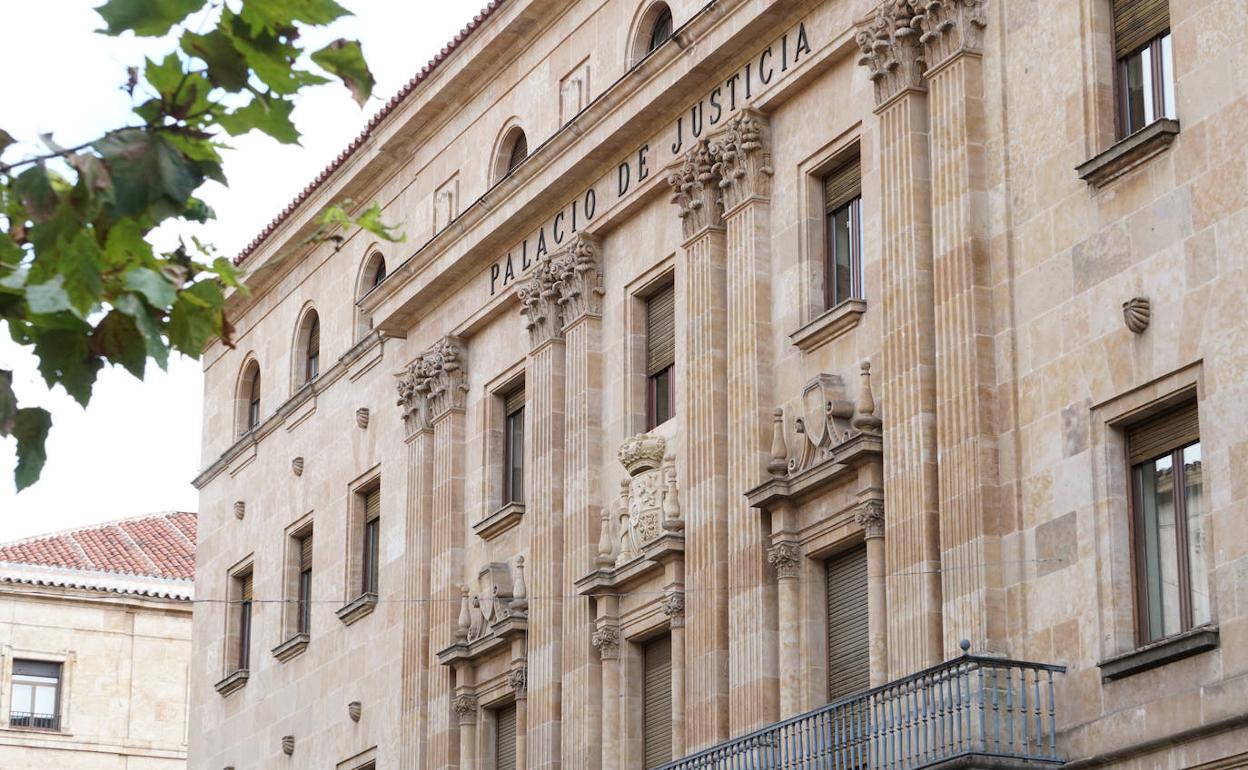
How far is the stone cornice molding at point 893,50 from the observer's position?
82.6ft

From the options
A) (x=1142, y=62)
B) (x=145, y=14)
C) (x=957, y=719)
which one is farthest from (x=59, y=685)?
(x=145, y=14)

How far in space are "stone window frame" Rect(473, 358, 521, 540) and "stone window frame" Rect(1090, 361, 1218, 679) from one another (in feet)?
40.3

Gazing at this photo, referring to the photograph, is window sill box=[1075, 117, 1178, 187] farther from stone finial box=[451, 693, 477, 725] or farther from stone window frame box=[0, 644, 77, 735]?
stone window frame box=[0, 644, 77, 735]

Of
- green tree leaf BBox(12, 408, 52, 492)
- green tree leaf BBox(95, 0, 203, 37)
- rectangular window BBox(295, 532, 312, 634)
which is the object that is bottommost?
green tree leaf BBox(12, 408, 52, 492)

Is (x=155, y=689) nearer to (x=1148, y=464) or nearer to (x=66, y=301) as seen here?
(x=1148, y=464)

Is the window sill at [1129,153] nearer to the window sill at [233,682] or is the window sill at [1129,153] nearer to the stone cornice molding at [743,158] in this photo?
the stone cornice molding at [743,158]

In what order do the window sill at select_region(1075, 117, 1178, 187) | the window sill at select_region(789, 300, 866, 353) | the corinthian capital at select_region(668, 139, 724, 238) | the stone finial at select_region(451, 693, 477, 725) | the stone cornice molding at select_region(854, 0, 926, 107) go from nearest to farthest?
the window sill at select_region(1075, 117, 1178, 187), the stone cornice molding at select_region(854, 0, 926, 107), the window sill at select_region(789, 300, 866, 353), the corinthian capital at select_region(668, 139, 724, 238), the stone finial at select_region(451, 693, 477, 725)

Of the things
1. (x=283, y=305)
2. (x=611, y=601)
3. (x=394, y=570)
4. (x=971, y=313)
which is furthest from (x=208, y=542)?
(x=971, y=313)

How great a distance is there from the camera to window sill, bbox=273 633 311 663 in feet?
128

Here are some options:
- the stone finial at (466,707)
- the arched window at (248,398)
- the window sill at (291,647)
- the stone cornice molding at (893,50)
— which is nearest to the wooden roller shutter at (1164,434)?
the stone cornice molding at (893,50)

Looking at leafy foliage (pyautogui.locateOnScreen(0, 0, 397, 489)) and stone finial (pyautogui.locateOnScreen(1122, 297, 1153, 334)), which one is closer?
leafy foliage (pyautogui.locateOnScreen(0, 0, 397, 489))

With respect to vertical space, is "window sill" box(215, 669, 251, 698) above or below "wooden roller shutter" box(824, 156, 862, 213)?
below

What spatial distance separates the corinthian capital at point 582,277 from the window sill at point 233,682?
12.1 m

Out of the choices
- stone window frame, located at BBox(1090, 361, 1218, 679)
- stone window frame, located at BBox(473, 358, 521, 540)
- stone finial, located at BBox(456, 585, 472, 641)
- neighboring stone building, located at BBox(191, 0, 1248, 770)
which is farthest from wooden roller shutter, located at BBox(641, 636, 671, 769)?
stone window frame, located at BBox(1090, 361, 1218, 679)
